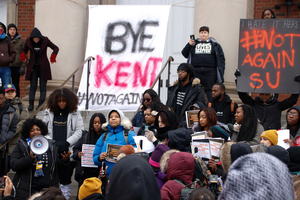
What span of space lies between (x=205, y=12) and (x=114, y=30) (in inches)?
84.6

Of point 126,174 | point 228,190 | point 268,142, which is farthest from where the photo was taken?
point 268,142

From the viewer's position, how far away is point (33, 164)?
4.90 m

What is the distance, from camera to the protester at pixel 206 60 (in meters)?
7.56

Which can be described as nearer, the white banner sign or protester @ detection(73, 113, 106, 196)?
protester @ detection(73, 113, 106, 196)

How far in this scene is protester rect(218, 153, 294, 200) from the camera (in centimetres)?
122

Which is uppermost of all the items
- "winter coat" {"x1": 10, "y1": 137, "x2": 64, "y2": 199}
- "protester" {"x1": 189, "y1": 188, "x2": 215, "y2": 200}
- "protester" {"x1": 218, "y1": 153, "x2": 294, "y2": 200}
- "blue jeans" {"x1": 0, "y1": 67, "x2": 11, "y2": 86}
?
"blue jeans" {"x1": 0, "y1": 67, "x2": 11, "y2": 86}

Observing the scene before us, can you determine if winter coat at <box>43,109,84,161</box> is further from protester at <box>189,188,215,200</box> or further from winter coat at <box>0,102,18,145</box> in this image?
protester at <box>189,188,215,200</box>

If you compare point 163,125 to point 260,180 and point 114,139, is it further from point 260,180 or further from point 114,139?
point 260,180

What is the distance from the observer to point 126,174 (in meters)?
1.62

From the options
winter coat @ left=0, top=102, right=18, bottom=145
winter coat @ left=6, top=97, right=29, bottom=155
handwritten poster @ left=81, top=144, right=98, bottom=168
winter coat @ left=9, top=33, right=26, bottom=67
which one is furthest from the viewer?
winter coat @ left=9, top=33, right=26, bottom=67

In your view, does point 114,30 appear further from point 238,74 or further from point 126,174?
point 126,174

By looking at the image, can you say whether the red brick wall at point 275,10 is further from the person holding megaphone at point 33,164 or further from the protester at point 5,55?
the person holding megaphone at point 33,164

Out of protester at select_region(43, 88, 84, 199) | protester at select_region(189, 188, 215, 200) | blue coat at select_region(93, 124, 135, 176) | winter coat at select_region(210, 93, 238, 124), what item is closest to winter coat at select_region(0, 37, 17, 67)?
protester at select_region(43, 88, 84, 199)


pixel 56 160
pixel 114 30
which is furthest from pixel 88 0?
pixel 56 160
